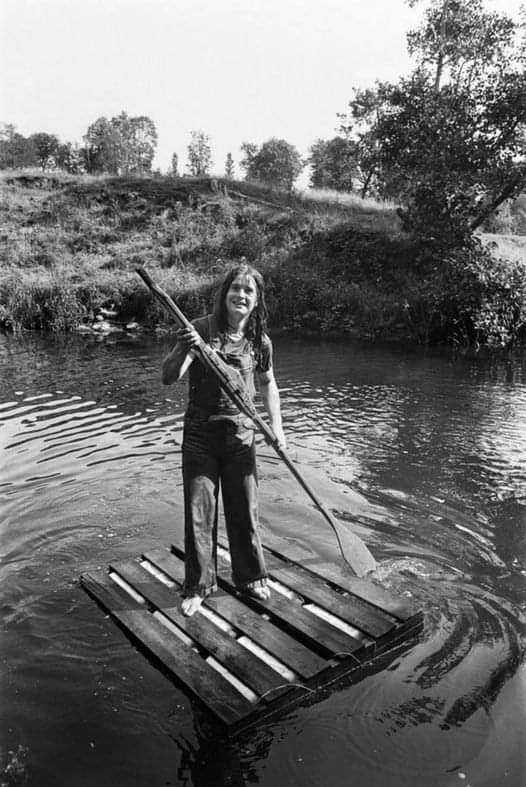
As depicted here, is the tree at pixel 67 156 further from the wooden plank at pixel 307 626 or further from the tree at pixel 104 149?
the wooden plank at pixel 307 626

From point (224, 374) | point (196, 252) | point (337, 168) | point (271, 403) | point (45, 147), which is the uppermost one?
point (45, 147)

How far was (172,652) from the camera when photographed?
386cm

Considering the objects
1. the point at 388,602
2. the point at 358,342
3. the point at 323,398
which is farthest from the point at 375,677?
the point at 358,342

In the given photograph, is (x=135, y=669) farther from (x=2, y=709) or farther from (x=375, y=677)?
(x=375, y=677)

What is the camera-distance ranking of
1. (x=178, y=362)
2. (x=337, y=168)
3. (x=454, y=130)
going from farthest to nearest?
1. (x=337, y=168)
2. (x=454, y=130)
3. (x=178, y=362)

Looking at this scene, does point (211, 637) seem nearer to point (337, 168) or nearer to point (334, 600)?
point (334, 600)

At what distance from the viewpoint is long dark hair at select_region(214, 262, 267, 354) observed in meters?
4.05

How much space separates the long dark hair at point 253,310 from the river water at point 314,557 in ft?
7.82

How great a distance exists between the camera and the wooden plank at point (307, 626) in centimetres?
392

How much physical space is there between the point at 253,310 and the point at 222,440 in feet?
3.15

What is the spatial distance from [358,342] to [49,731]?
1734 cm

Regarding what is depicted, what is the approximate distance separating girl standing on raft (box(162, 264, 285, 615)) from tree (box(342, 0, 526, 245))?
18.9 metres

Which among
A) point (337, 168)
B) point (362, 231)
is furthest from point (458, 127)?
point (337, 168)

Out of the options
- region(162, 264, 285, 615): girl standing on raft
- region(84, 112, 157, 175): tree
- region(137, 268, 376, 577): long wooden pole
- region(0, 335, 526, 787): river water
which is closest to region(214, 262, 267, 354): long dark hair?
region(162, 264, 285, 615): girl standing on raft
